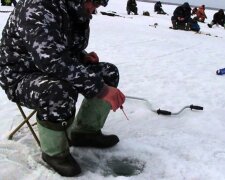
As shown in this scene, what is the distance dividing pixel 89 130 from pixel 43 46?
0.94 m

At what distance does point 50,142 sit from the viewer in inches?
103

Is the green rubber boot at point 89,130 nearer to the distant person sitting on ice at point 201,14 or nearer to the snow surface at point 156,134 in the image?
the snow surface at point 156,134

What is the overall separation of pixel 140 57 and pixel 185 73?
1.41 m

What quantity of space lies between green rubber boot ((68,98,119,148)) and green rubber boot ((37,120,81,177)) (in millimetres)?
365

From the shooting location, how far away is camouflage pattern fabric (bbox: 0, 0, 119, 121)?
7.86 ft

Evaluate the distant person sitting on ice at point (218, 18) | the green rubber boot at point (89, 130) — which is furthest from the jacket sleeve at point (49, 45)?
the distant person sitting on ice at point (218, 18)

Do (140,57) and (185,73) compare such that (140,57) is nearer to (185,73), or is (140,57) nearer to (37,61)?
(185,73)

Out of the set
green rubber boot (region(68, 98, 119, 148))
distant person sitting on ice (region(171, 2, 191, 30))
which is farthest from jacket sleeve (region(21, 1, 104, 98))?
distant person sitting on ice (region(171, 2, 191, 30))

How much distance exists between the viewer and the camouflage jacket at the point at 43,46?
94.0 inches

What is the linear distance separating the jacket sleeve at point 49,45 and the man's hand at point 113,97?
0.69 ft

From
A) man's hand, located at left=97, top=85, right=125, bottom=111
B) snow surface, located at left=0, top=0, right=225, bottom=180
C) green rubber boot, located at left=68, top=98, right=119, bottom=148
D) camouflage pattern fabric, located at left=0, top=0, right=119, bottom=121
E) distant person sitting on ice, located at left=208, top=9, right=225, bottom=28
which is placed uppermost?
camouflage pattern fabric, located at left=0, top=0, right=119, bottom=121

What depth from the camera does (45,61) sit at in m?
2.39

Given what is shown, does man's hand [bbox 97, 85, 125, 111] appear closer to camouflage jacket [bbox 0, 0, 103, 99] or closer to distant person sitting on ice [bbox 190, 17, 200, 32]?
camouflage jacket [bbox 0, 0, 103, 99]

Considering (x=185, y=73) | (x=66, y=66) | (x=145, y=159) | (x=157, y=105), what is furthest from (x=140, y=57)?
(x=66, y=66)
